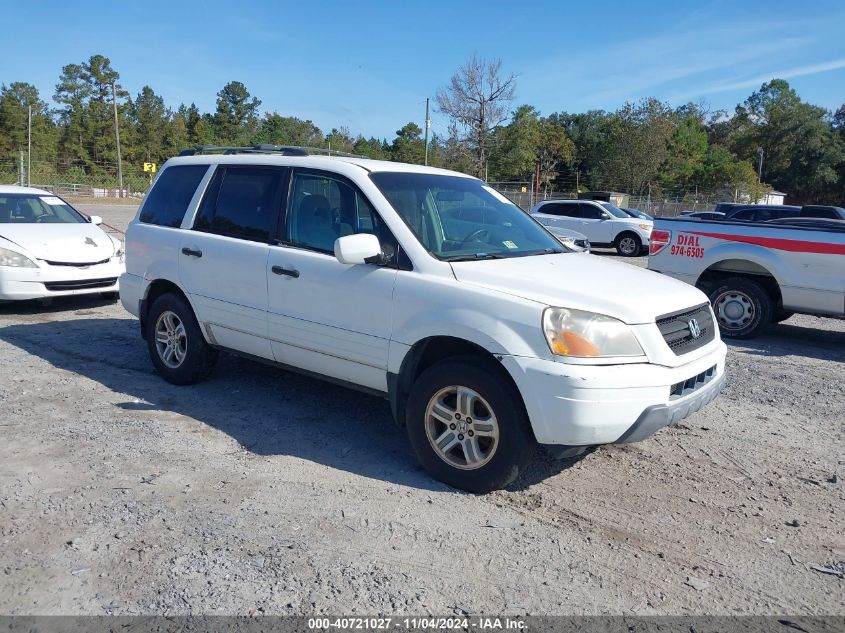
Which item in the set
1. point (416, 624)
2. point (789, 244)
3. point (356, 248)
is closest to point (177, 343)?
point (356, 248)

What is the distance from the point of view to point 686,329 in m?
4.12

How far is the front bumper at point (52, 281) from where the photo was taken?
848 centimetres

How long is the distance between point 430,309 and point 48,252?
22.0 ft

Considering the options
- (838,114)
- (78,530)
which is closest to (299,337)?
(78,530)

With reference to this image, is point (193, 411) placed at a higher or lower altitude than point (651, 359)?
lower

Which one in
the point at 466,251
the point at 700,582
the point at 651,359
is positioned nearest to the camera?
the point at 700,582

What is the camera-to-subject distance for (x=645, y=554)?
3.39 meters

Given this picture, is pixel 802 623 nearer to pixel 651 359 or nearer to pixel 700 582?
→ pixel 700 582

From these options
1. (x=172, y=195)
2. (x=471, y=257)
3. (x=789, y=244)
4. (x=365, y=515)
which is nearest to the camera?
(x=365, y=515)

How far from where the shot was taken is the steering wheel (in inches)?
180

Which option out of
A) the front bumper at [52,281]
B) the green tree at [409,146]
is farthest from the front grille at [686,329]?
the green tree at [409,146]

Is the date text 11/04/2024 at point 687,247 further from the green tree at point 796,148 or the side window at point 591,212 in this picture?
the green tree at point 796,148

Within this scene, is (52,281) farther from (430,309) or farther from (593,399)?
(593,399)

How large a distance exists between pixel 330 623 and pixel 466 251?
7.88 ft
